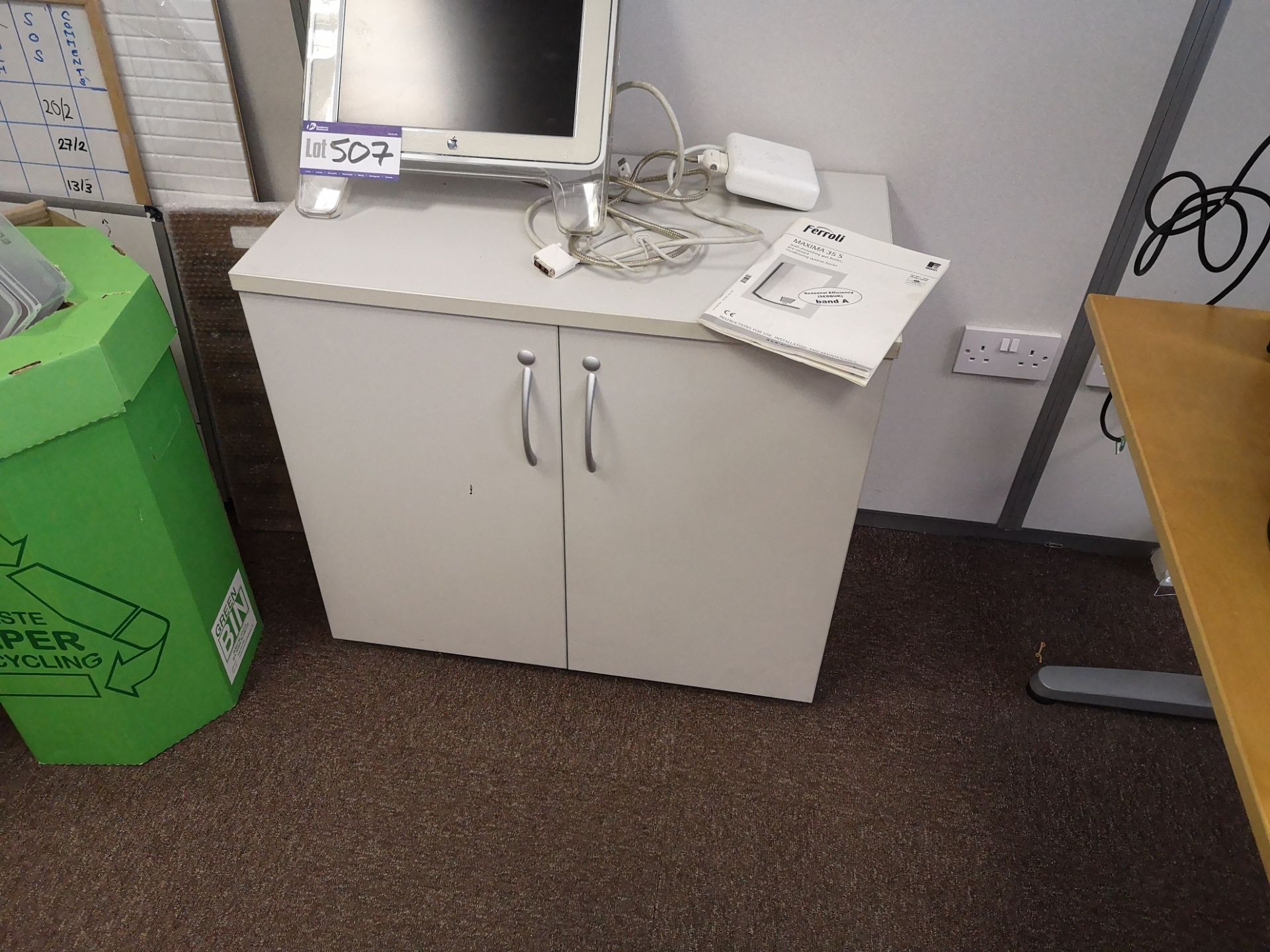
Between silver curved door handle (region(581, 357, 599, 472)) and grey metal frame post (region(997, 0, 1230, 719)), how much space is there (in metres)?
0.78

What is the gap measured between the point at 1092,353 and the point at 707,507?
77 cm

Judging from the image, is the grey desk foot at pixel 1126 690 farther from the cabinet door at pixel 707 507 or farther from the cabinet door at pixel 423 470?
the cabinet door at pixel 423 470

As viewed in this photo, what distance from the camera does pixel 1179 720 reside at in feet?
5.09

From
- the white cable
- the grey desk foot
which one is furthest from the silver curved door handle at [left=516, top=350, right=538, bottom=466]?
the grey desk foot

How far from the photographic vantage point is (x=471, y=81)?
48.5 inches

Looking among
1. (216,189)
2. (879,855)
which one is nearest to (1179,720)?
(879,855)

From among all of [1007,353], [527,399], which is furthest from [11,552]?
[1007,353]

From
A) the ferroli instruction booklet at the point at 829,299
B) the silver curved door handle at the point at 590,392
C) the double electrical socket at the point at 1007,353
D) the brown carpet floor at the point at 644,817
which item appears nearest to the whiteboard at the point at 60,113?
the brown carpet floor at the point at 644,817

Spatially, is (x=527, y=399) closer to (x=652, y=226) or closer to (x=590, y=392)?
(x=590, y=392)

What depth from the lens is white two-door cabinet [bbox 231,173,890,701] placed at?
1138 millimetres

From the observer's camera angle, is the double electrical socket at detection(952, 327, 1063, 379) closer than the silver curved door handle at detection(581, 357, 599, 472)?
No

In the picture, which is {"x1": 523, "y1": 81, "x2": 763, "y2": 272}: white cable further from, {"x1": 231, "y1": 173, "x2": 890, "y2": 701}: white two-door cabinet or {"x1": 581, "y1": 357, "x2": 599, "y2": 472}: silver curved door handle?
{"x1": 581, "y1": 357, "x2": 599, "y2": 472}: silver curved door handle

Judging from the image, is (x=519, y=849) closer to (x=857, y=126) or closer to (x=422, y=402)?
(x=422, y=402)

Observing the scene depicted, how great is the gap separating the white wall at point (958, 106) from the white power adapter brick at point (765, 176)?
0.13 meters
